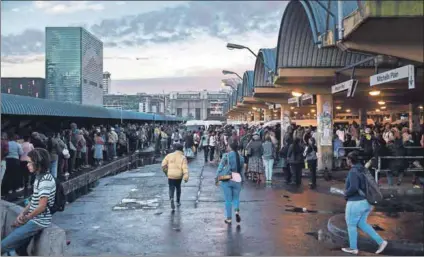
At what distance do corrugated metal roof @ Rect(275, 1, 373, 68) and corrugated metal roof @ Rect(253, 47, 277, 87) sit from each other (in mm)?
6431

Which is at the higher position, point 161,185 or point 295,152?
point 295,152

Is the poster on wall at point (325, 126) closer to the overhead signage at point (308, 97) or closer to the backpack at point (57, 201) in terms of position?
the overhead signage at point (308, 97)

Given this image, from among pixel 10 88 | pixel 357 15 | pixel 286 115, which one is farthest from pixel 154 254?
pixel 10 88

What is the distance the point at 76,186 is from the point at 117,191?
1708 millimetres

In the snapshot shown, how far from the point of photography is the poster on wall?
67.6 ft

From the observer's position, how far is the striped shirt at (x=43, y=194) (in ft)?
19.4

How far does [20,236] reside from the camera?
591cm

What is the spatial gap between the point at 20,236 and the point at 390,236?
20.5ft

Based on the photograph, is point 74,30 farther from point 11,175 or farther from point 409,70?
point 409,70

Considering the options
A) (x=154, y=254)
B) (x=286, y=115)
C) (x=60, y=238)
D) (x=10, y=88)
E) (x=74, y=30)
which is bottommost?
(x=154, y=254)

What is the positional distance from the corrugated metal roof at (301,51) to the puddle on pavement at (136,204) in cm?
785

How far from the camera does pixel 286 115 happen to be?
1244 inches

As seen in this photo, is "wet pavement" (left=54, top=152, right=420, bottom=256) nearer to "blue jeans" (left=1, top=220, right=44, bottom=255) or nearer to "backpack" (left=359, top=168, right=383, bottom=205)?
"backpack" (left=359, top=168, right=383, bottom=205)

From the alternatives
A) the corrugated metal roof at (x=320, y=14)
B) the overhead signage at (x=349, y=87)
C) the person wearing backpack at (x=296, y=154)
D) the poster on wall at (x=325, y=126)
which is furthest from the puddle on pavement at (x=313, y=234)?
the poster on wall at (x=325, y=126)
